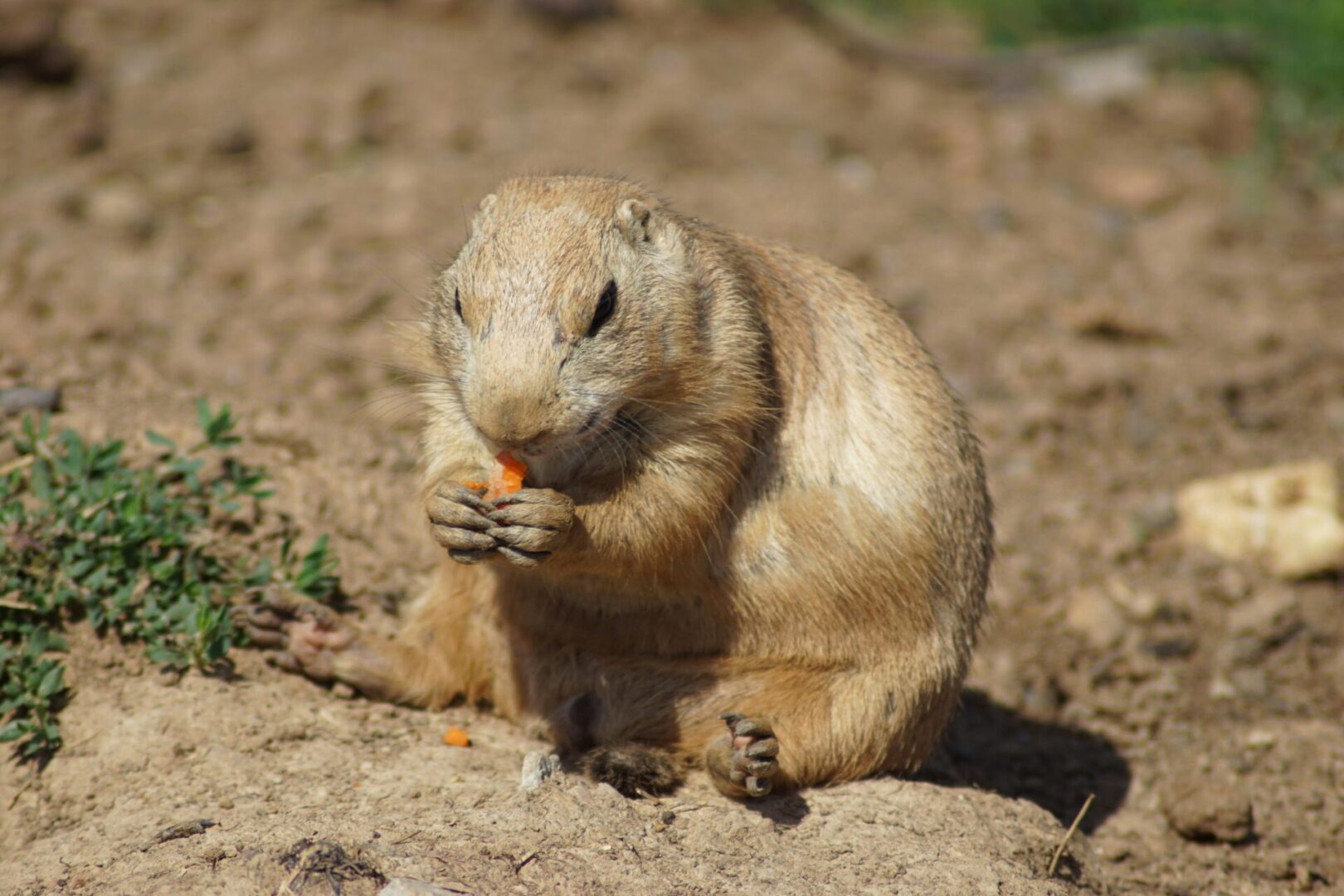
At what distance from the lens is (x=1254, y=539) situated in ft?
20.3

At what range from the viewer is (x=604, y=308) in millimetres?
3688

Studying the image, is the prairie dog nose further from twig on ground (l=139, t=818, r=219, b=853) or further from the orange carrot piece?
twig on ground (l=139, t=818, r=219, b=853)

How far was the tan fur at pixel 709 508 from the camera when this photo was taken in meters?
3.83

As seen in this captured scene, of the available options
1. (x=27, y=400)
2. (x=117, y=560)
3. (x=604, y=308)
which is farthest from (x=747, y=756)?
(x=27, y=400)

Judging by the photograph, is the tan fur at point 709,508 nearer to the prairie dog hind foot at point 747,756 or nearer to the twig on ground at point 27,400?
the prairie dog hind foot at point 747,756

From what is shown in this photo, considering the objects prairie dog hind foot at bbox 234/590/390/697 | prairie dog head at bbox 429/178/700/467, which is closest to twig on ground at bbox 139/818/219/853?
prairie dog hind foot at bbox 234/590/390/697

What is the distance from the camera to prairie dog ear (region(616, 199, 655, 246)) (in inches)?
155

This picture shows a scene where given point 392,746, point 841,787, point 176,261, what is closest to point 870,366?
point 841,787

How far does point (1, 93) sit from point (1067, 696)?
743 centimetres

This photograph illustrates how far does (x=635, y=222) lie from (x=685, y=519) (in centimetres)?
89

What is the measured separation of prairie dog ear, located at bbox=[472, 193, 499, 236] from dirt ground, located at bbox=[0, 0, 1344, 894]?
22.9 inches

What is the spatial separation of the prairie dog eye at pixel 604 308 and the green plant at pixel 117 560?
62.5 inches

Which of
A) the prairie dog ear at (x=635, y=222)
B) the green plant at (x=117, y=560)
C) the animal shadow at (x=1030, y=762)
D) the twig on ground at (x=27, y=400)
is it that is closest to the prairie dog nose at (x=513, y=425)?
the prairie dog ear at (x=635, y=222)

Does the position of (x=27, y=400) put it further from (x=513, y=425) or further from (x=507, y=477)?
(x=513, y=425)
